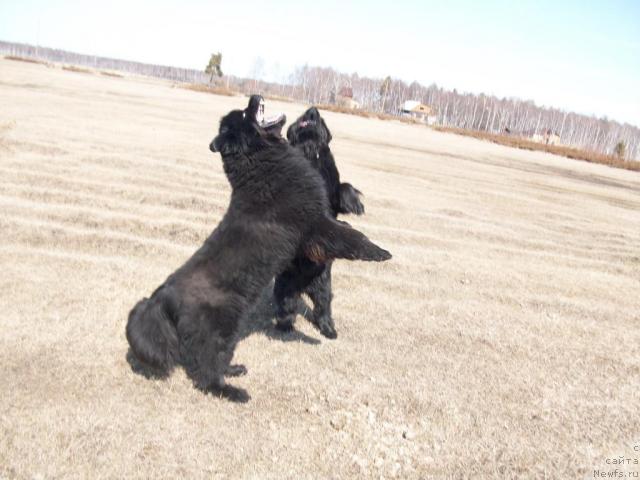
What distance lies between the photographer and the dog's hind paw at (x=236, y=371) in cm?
423

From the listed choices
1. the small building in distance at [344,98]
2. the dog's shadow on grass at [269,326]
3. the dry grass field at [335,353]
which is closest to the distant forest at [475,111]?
the small building in distance at [344,98]

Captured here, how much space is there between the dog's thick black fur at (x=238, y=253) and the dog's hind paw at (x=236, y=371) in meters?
0.08

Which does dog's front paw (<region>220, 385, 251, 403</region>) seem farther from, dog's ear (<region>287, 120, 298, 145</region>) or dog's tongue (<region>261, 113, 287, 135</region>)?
dog's ear (<region>287, 120, 298, 145</region>)

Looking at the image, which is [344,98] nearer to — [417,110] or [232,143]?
[417,110]

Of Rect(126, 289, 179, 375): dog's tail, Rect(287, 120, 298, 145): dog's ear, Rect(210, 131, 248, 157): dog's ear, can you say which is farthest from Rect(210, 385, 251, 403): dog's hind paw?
Rect(287, 120, 298, 145): dog's ear

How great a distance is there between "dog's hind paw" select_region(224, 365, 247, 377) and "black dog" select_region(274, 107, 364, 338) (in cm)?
87

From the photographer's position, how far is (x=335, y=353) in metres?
4.84

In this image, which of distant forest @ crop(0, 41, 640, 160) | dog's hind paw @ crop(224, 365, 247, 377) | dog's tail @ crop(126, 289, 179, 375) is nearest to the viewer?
dog's tail @ crop(126, 289, 179, 375)

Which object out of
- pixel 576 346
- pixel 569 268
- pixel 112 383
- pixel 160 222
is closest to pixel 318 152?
pixel 112 383

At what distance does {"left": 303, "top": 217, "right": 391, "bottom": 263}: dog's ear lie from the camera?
3.94m

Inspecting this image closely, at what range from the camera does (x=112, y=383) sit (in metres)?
3.97

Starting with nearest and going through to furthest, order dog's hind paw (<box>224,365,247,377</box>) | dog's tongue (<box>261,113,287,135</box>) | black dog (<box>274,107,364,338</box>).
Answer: dog's tongue (<box>261,113,287,135</box>)
dog's hind paw (<box>224,365,247,377</box>)
black dog (<box>274,107,364,338</box>)

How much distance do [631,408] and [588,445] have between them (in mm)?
945

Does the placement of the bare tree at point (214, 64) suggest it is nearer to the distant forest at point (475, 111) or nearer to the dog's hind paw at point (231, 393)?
the distant forest at point (475, 111)
